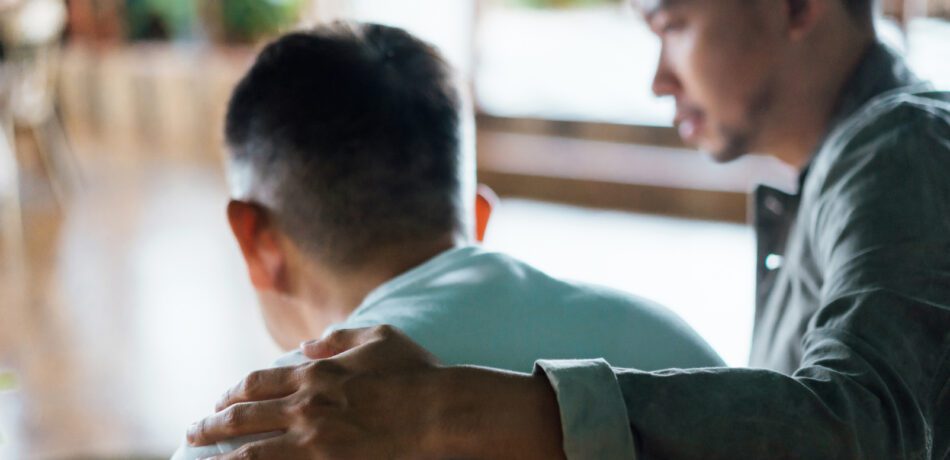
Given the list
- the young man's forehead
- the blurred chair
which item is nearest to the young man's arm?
the young man's forehead

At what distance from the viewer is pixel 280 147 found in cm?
106

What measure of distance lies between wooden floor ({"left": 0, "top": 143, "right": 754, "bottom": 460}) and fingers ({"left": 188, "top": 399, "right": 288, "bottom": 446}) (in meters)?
1.96

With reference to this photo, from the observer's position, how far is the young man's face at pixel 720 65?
4.29ft

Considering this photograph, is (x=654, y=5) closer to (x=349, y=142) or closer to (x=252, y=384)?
(x=349, y=142)

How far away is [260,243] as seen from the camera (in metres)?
1.10

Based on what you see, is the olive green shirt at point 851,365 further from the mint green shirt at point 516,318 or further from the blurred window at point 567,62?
the blurred window at point 567,62

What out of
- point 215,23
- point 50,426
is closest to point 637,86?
point 215,23

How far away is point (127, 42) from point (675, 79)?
24.3ft

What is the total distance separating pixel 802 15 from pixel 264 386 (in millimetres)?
811

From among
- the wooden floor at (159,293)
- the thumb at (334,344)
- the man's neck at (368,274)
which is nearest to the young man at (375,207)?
the man's neck at (368,274)

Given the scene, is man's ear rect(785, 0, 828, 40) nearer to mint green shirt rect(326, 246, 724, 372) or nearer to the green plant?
mint green shirt rect(326, 246, 724, 372)

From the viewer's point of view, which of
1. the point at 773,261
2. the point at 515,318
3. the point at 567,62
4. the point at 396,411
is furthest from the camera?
the point at 567,62

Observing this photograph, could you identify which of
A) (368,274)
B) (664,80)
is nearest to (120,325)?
(664,80)

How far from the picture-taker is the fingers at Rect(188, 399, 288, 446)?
0.71 meters
